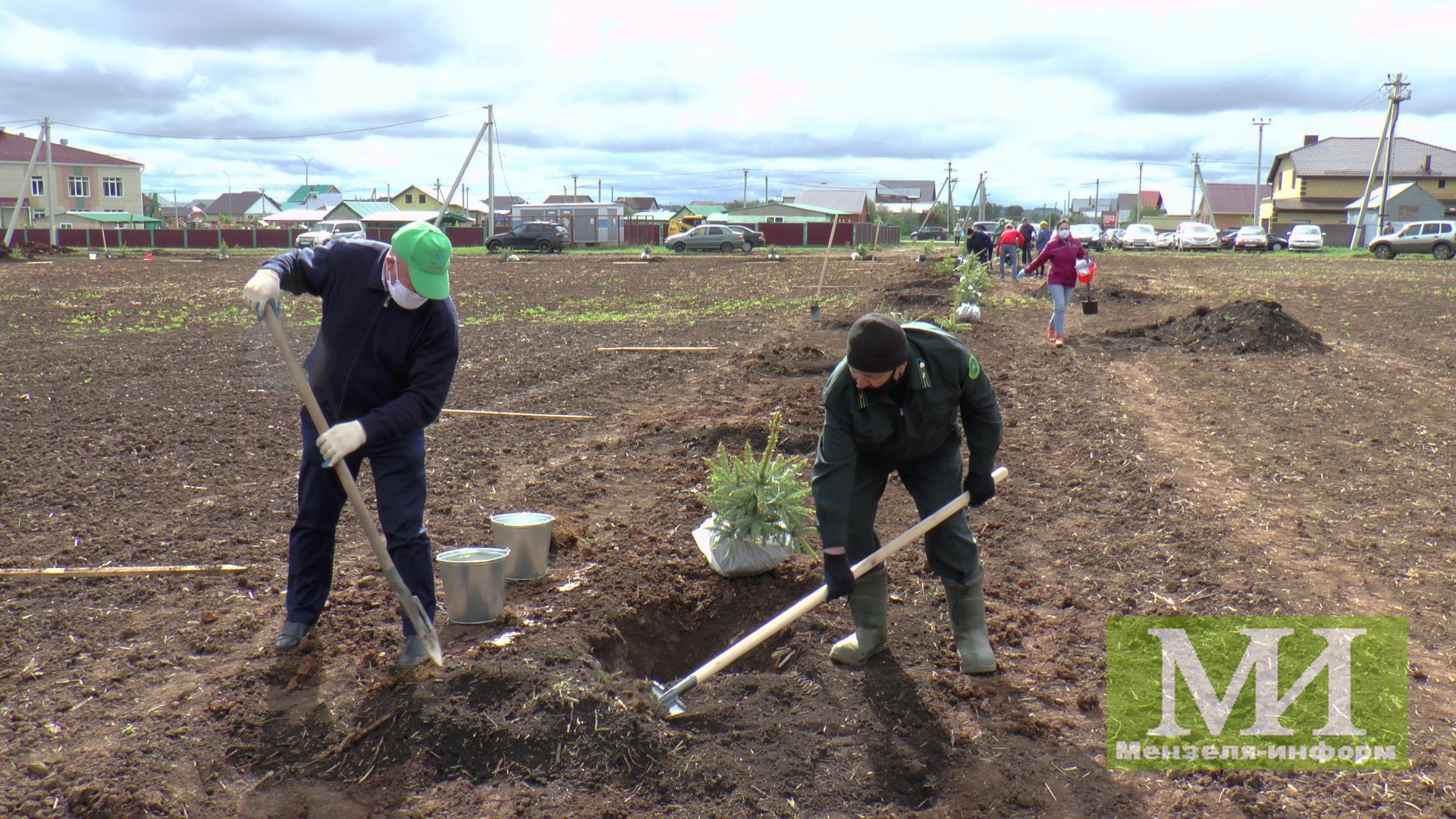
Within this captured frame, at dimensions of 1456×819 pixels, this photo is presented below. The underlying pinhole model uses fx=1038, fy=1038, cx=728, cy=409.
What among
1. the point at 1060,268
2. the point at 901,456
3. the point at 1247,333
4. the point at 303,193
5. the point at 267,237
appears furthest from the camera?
the point at 303,193

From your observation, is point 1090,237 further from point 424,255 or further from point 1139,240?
point 424,255

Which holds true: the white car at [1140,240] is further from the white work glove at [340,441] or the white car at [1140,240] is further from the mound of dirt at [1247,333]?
the white work glove at [340,441]

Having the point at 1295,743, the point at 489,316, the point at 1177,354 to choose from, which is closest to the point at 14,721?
the point at 1295,743

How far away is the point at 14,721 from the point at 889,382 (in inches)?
129

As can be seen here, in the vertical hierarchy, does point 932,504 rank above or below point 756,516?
above

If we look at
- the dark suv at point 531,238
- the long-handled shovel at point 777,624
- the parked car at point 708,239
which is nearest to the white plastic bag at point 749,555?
the long-handled shovel at point 777,624

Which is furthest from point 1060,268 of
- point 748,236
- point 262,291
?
point 748,236

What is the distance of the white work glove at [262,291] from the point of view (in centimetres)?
354

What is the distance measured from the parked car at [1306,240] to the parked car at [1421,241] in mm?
10129

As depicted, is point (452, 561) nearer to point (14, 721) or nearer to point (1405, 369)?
point (14, 721)

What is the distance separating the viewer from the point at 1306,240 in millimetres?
49062

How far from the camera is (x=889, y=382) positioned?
3668 millimetres

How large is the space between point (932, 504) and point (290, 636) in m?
2.54

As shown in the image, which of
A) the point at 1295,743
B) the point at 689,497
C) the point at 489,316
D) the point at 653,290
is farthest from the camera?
the point at 653,290
